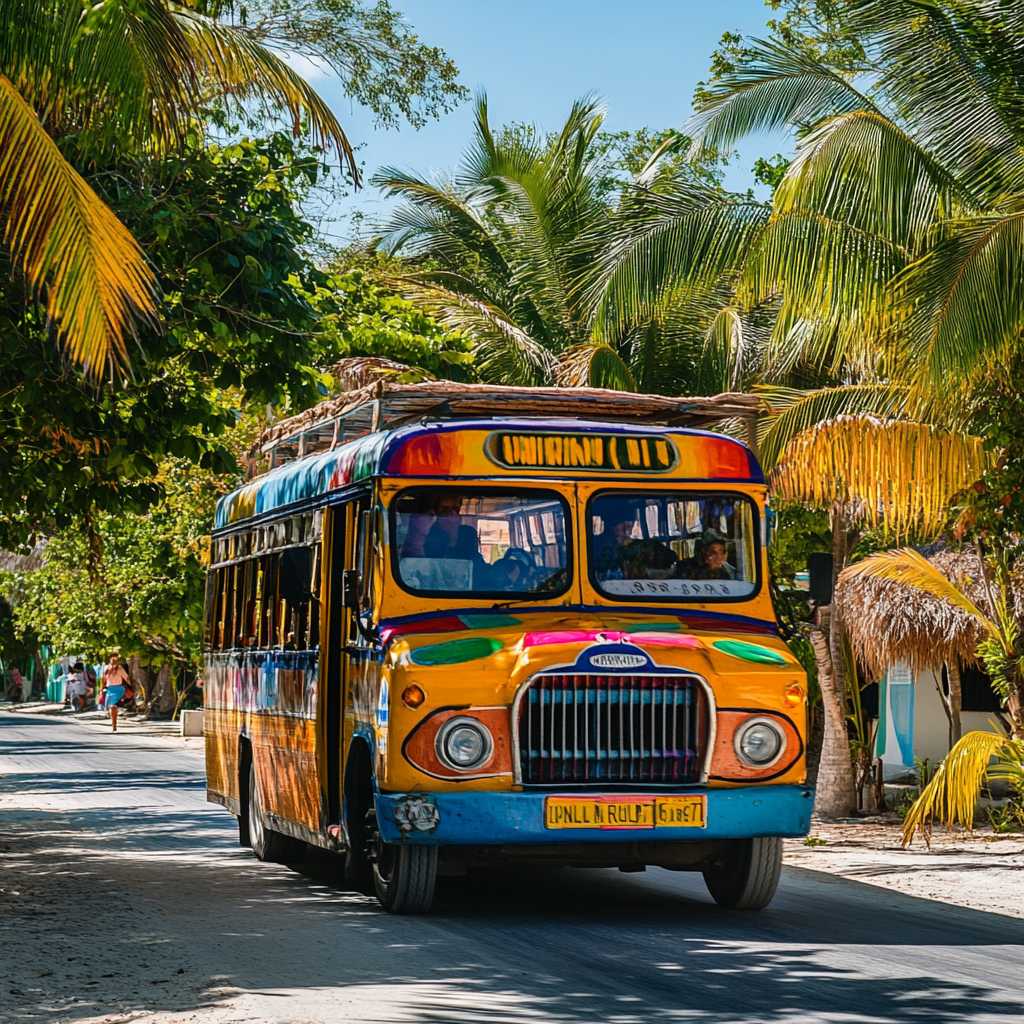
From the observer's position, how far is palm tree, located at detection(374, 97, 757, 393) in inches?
899

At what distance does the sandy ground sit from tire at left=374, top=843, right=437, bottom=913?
3834mm

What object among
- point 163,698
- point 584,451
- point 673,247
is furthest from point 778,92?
point 163,698

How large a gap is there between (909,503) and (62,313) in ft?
29.4

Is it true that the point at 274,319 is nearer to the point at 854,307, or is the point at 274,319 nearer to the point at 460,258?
the point at 854,307

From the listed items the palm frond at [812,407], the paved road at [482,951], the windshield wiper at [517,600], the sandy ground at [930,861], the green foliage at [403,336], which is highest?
the green foliage at [403,336]

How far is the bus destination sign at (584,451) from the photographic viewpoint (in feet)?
39.1

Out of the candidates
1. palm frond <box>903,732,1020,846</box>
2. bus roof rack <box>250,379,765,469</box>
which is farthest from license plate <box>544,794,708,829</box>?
palm frond <box>903,732,1020,846</box>

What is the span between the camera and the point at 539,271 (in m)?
27.9

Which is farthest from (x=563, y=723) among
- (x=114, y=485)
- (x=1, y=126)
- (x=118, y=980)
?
(x=114, y=485)

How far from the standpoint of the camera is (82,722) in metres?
57.3

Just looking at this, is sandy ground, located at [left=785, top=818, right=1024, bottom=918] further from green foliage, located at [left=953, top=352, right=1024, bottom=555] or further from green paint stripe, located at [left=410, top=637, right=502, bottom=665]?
green paint stripe, located at [left=410, top=637, right=502, bottom=665]

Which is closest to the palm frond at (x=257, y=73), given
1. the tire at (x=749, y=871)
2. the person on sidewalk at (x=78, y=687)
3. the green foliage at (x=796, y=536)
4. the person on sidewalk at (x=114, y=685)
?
the tire at (x=749, y=871)

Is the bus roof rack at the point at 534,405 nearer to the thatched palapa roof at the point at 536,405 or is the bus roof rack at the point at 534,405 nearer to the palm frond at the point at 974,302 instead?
the thatched palapa roof at the point at 536,405

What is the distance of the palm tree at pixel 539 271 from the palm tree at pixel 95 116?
6.99 m
